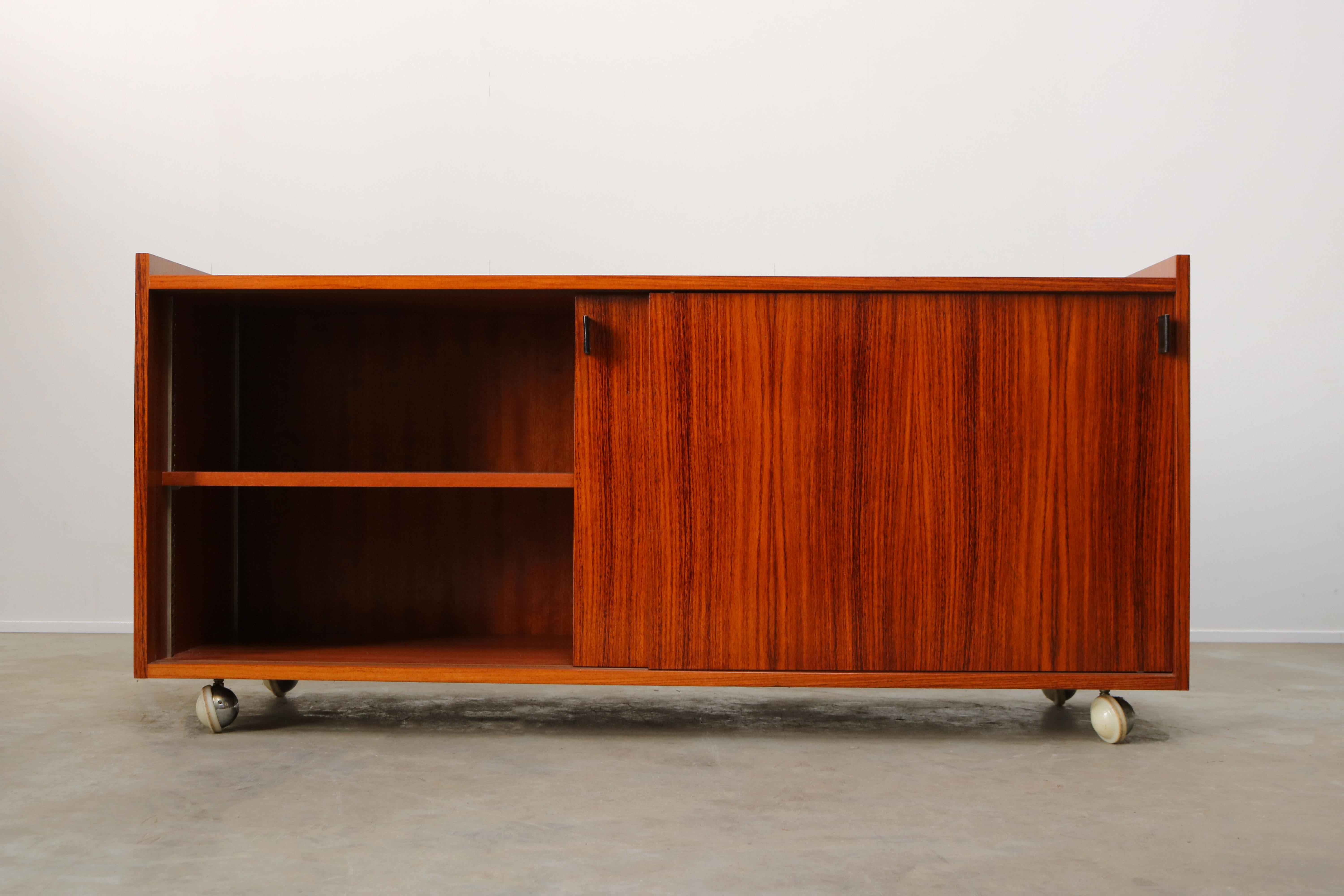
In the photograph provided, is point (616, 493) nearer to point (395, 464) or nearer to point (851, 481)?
point (851, 481)

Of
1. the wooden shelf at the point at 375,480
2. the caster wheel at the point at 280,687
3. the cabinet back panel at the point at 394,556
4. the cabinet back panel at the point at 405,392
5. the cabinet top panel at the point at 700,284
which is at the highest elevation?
the cabinet top panel at the point at 700,284

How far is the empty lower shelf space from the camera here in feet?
5.57

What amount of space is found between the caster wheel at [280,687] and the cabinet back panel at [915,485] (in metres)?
0.93

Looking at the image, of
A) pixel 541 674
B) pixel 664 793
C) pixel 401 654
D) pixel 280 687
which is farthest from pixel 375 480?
pixel 664 793

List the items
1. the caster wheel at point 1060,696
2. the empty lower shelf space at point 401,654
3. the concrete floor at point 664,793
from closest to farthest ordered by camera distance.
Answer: the concrete floor at point 664,793, the empty lower shelf space at point 401,654, the caster wheel at point 1060,696

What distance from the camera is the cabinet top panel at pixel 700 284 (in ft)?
5.30

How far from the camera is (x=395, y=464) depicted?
2152 millimetres

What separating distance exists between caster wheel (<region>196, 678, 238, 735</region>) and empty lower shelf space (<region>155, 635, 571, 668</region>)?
0.22ft

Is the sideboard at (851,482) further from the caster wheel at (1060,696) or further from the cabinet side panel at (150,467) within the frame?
the caster wheel at (1060,696)

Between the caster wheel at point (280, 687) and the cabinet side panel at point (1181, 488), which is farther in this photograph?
the caster wheel at point (280, 687)

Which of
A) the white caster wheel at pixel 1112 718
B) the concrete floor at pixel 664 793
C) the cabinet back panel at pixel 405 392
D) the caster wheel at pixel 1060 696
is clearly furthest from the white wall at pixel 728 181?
the white caster wheel at pixel 1112 718

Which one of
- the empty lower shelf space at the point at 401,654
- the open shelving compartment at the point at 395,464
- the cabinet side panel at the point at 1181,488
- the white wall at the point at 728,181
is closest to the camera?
the cabinet side panel at the point at 1181,488

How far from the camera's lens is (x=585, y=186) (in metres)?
2.88

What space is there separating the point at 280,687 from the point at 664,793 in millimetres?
1044
